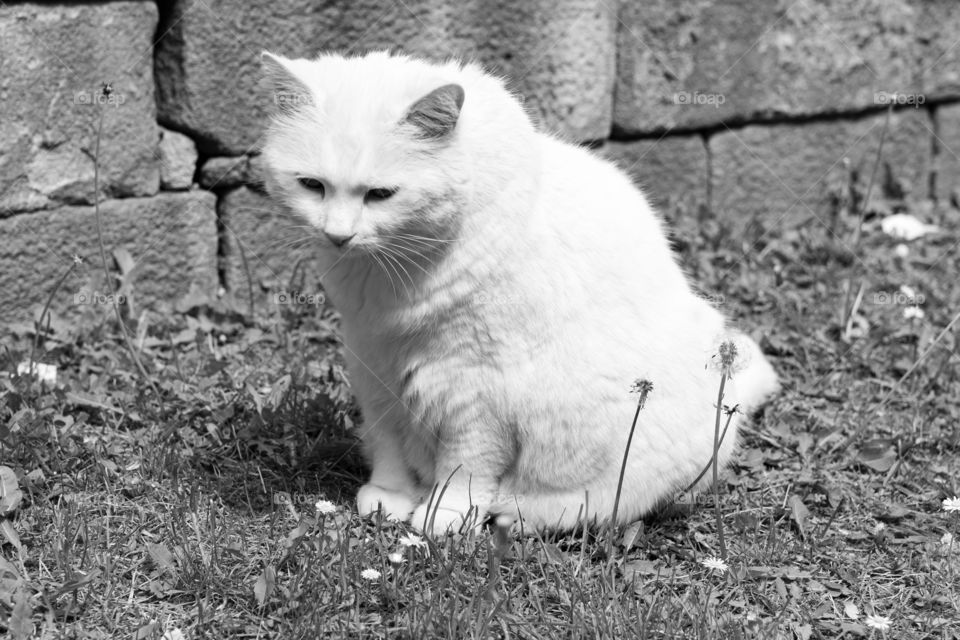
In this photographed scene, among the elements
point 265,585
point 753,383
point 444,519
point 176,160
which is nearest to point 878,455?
point 753,383

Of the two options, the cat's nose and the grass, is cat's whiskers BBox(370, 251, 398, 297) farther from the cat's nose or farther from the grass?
the grass

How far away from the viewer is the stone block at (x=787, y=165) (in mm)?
4691

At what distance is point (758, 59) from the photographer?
4.55 m

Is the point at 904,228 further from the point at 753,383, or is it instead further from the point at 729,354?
the point at 729,354

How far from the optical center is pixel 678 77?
4.43m

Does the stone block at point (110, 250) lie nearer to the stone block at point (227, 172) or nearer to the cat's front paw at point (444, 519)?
the stone block at point (227, 172)

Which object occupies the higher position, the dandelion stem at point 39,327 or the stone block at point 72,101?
the stone block at point 72,101

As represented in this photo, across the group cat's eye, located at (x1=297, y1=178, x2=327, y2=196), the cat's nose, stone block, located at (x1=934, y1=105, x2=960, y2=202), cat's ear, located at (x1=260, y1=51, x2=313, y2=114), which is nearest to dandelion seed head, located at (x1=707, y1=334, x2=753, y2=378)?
the cat's nose

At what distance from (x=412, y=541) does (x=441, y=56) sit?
2.08 metres

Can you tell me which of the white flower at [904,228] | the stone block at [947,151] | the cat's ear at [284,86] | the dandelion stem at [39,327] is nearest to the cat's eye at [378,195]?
the cat's ear at [284,86]

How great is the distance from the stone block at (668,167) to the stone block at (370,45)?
0.95ft

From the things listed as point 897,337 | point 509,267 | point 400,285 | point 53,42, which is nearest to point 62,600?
point 400,285

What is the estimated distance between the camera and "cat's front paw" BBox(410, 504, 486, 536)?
2.60 meters

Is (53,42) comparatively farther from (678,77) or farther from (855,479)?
(855,479)
